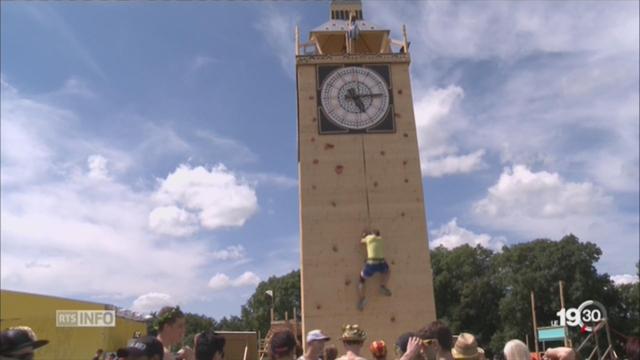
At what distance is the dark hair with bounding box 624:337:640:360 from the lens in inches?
169

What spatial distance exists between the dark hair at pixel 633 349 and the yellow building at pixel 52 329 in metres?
19.9

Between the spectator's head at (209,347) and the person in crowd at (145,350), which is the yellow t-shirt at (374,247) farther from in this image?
the person in crowd at (145,350)

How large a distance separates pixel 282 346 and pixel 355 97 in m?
16.2

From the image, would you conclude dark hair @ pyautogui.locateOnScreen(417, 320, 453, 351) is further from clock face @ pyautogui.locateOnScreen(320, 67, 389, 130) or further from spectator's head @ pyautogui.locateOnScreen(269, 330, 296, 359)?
clock face @ pyautogui.locateOnScreen(320, 67, 389, 130)

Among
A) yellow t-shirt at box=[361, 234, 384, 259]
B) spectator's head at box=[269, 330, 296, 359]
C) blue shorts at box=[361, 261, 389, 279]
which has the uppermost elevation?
yellow t-shirt at box=[361, 234, 384, 259]

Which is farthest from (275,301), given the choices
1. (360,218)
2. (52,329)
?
(360,218)

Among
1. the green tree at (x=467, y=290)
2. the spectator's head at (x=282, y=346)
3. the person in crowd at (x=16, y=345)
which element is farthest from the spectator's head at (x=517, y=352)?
the green tree at (x=467, y=290)

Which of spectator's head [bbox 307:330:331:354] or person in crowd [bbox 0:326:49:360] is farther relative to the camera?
spectator's head [bbox 307:330:331:354]

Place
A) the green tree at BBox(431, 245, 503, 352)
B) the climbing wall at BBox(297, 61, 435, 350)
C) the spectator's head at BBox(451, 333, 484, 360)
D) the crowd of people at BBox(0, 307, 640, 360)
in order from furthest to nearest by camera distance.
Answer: the green tree at BBox(431, 245, 503, 352) → the climbing wall at BBox(297, 61, 435, 350) → the spectator's head at BBox(451, 333, 484, 360) → the crowd of people at BBox(0, 307, 640, 360)

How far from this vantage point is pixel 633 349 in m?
4.34

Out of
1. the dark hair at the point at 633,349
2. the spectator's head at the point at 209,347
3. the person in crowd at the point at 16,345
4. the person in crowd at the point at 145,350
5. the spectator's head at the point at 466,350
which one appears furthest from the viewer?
the spectator's head at the point at 209,347

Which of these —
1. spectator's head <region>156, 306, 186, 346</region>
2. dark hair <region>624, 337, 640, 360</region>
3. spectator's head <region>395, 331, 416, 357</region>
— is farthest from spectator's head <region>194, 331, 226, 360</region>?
dark hair <region>624, 337, 640, 360</region>

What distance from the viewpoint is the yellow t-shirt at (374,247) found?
62.2 ft

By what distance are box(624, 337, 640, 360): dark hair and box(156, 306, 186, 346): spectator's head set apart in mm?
3859
